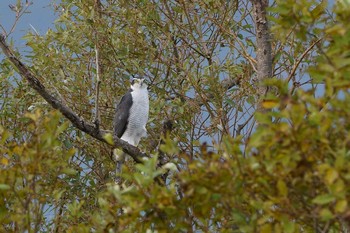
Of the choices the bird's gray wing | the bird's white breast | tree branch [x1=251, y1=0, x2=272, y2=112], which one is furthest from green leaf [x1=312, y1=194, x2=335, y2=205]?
the bird's white breast

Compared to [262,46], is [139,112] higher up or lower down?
higher up

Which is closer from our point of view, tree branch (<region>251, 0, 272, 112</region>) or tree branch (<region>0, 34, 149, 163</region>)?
tree branch (<region>0, 34, 149, 163</region>)

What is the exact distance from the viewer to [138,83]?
31.0ft

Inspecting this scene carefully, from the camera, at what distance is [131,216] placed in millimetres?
3885

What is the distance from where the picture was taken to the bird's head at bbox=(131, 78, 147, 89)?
9.38 meters

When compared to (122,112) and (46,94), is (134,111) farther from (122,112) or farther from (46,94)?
(46,94)

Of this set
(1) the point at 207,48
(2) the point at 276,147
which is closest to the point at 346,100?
(2) the point at 276,147

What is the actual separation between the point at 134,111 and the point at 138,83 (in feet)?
2.04

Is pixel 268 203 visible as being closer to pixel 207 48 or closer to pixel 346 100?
pixel 346 100

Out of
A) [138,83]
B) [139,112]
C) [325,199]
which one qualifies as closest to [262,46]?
[138,83]

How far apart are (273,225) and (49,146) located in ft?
3.77

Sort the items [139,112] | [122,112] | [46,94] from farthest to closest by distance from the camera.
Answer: [139,112]
[122,112]
[46,94]

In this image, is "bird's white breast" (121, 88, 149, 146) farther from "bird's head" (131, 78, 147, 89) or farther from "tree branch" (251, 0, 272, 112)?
"tree branch" (251, 0, 272, 112)

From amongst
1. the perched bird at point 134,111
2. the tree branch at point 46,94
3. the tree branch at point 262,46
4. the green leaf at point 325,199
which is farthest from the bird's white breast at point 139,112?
the green leaf at point 325,199
